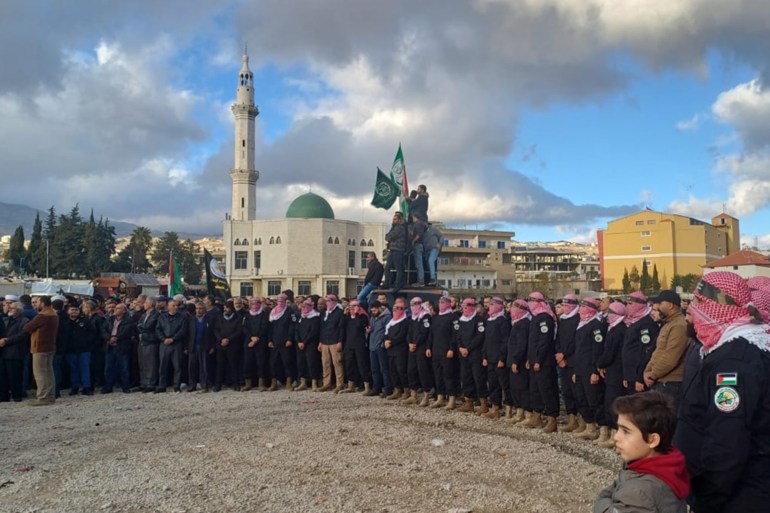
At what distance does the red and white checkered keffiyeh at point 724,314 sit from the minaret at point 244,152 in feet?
226

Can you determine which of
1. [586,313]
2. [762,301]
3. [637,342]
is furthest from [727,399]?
[586,313]

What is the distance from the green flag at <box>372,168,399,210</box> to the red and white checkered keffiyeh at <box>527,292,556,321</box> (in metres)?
8.13

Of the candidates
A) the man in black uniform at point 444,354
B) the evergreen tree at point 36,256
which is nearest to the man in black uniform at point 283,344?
the man in black uniform at point 444,354

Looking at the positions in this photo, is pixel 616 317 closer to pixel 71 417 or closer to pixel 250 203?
pixel 71 417

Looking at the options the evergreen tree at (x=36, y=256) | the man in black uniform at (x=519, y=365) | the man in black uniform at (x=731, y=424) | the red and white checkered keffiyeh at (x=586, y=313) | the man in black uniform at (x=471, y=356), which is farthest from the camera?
the evergreen tree at (x=36, y=256)

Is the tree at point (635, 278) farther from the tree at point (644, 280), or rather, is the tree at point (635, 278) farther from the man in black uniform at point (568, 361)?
the man in black uniform at point (568, 361)

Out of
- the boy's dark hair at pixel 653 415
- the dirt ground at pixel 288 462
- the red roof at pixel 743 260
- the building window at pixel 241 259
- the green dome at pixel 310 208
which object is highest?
the green dome at pixel 310 208

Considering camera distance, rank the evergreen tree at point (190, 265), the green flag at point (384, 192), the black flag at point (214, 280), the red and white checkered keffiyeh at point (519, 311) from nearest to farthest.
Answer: the red and white checkered keffiyeh at point (519, 311) < the green flag at point (384, 192) < the black flag at point (214, 280) < the evergreen tree at point (190, 265)

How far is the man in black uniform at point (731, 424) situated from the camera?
263 cm

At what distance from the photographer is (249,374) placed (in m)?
12.1

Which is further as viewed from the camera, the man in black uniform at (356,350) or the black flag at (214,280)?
the black flag at (214,280)

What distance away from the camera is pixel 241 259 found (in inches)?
2692

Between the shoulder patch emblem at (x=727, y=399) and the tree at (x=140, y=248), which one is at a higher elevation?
the tree at (x=140, y=248)

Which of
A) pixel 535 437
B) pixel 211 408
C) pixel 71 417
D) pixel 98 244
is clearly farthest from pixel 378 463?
pixel 98 244
